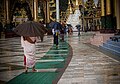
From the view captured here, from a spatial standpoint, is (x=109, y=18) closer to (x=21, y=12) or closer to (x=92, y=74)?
(x=92, y=74)

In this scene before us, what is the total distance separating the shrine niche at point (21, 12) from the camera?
1986 inches

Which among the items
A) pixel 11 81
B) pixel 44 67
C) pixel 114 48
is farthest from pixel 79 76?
pixel 114 48

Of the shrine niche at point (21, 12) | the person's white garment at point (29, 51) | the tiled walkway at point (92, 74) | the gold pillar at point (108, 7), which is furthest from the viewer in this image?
the shrine niche at point (21, 12)

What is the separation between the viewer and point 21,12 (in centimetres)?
5306

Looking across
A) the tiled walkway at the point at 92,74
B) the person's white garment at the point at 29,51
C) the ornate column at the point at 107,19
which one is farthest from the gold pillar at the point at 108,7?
the person's white garment at the point at 29,51

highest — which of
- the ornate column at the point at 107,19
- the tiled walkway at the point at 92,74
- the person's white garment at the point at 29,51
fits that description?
the ornate column at the point at 107,19

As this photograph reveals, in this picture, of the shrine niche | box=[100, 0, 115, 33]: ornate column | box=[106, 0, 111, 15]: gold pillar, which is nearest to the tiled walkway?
box=[100, 0, 115, 33]: ornate column

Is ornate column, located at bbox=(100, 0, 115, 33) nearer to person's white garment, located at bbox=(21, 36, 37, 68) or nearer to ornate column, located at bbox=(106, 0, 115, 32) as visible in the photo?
ornate column, located at bbox=(106, 0, 115, 32)

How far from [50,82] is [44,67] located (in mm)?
2694

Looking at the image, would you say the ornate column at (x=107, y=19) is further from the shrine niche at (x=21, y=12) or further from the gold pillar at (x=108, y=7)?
the shrine niche at (x=21, y=12)

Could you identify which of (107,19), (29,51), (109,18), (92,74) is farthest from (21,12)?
(92,74)

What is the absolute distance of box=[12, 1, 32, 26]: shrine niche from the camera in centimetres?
5044

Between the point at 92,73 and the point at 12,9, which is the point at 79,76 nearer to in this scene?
the point at 92,73

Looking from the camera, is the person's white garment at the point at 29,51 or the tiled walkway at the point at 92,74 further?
the person's white garment at the point at 29,51
